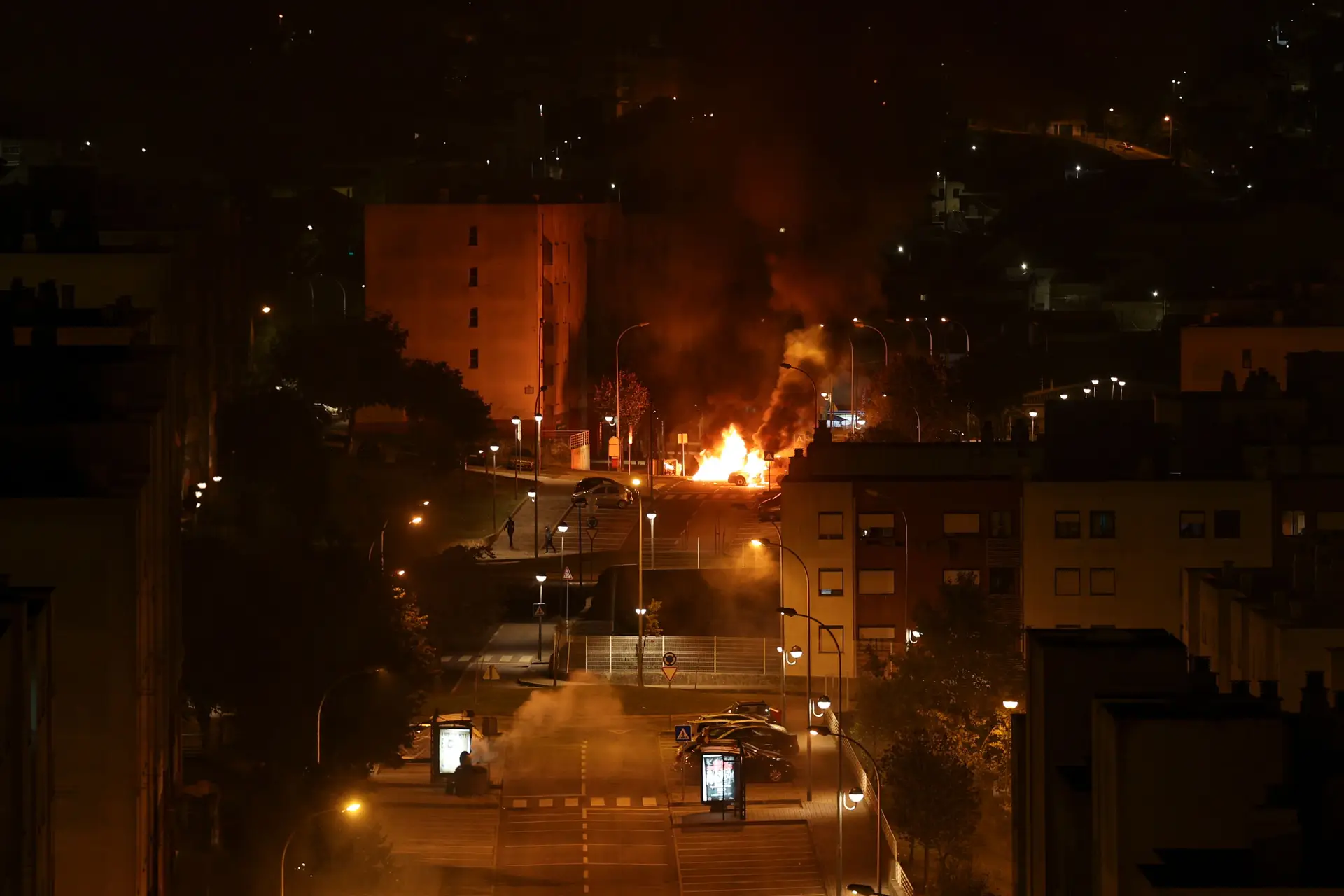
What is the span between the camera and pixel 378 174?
9456 centimetres

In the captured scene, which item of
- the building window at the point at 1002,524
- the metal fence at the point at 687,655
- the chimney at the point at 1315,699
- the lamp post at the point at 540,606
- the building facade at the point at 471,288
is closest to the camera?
the chimney at the point at 1315,699

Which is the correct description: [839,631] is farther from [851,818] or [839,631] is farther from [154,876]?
[154,876]

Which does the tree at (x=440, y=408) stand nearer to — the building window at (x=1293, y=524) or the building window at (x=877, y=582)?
the building window at (x=877, y=582)

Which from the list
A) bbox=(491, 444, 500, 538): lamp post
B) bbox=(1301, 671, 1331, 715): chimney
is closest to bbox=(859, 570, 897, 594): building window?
bbox=(491, 444, 500, 538): lamp post

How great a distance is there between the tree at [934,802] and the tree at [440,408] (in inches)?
1186

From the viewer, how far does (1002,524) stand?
4172cm

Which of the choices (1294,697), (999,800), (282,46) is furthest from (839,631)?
(282,46)

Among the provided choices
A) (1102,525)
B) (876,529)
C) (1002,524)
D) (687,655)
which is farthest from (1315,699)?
(687,655)

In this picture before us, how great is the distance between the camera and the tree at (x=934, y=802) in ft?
95.3

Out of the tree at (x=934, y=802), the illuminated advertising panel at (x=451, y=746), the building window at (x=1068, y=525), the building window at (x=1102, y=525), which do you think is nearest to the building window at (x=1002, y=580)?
the building window at (x=1068, y=525)

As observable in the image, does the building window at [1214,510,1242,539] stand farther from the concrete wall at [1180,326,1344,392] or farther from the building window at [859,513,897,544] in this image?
the concrete wall at [1180,326,1344,392]

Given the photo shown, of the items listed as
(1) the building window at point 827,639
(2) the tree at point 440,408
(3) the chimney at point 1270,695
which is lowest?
(1) the building window at point 827,639

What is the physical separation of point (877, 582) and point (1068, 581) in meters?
4.17

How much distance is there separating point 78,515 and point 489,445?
39.8 m
